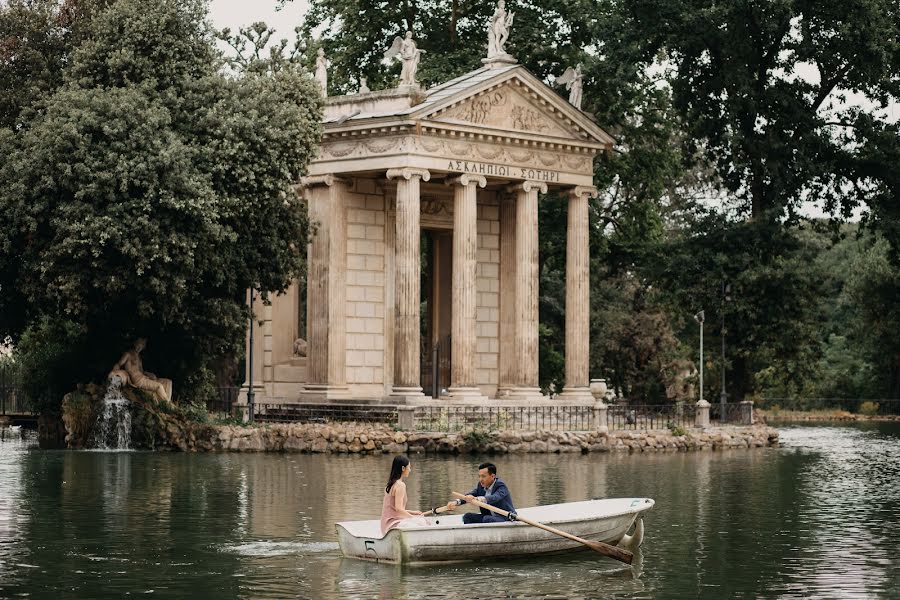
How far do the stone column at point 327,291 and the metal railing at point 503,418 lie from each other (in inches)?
209

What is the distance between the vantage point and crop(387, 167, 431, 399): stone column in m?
51.5

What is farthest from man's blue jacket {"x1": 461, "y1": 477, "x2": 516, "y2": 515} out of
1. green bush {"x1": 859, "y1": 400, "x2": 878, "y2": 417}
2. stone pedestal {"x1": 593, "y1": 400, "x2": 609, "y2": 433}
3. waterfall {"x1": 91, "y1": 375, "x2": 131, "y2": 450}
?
green bush {"x1": 859, "y1": 400, "x2": 878, "y2": 417}

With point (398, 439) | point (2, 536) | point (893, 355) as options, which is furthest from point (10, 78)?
point (893, 355)

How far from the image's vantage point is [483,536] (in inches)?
Result: 892

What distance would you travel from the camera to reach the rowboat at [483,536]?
22.2m

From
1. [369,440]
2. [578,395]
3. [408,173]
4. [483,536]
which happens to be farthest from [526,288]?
[483,536]

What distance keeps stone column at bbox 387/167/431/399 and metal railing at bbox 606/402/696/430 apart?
6.54m

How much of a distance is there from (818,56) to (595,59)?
26.8 feet

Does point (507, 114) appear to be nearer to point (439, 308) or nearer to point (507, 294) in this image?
point (507, 294)

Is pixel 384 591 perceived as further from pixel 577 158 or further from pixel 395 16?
pixel 395 16

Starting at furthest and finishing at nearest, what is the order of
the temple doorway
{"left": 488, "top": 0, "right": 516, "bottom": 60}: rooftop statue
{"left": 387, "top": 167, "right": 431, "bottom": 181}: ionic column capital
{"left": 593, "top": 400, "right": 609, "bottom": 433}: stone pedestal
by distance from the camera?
the temple doorway
{"left": 488, "top": 0, "right": 516, "bottom": 60}: rooftop statue
{"left": 387, "top": 167, "right": 431, "bottom": 181}: ionic column capital
{"left": 593, "top": 400, "right": 609, "bottom": 433}: stone pedestal

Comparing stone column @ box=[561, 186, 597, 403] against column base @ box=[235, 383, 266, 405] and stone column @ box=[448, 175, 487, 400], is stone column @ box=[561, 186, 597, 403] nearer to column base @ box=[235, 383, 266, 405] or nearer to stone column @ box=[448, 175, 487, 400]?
stone column @ box=[448, 175, 487, 400]

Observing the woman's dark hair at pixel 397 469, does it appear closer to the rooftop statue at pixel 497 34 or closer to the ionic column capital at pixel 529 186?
the ionic column capital at pixel 529 186

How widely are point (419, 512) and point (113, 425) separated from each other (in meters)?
24.7
